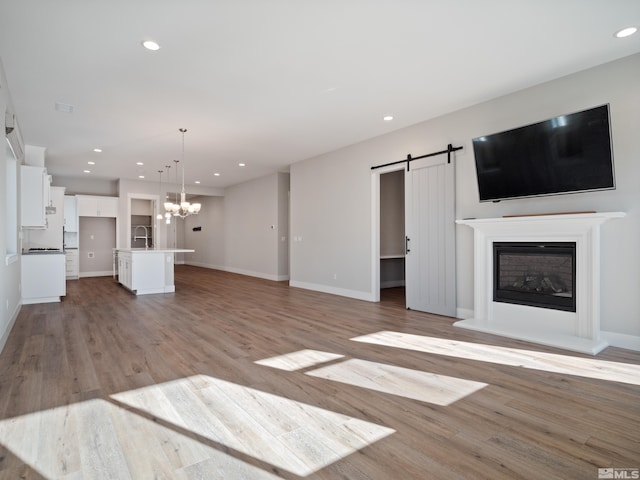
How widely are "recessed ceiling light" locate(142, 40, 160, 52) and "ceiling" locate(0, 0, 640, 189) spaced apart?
5 centimetres

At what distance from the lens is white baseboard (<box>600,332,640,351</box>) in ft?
11.2

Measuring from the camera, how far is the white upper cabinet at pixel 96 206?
31.2 feet

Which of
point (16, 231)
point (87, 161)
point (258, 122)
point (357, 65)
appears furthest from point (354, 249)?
point (87, 161)

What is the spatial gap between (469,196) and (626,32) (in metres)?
2.20

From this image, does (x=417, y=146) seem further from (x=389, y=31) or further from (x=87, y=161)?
(x=87, y=161)

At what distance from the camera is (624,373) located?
2.85 metres

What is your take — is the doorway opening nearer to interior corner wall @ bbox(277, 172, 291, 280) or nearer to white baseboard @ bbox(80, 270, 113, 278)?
interior corner wall @ bbox(277, 172, 291, 280)

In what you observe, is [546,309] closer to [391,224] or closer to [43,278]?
[391,224]

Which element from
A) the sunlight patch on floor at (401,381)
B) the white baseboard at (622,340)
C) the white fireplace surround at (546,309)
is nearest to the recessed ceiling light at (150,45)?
the sunlight patch on floor at (401,381)

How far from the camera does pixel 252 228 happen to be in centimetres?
1039

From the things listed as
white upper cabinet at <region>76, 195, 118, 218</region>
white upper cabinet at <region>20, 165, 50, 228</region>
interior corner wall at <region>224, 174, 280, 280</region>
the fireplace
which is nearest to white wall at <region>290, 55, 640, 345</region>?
the fireplace

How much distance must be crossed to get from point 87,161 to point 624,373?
966 centimetres

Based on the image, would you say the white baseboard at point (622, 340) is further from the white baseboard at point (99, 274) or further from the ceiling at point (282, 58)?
the white baseboard at point (99, 274)

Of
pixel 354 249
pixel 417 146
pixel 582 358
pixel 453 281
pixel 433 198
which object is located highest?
pixel 417 146
